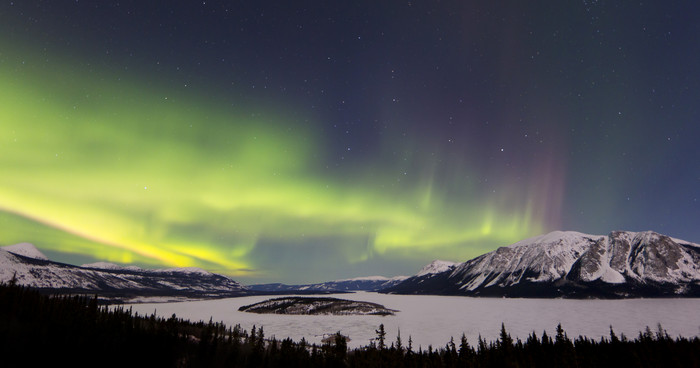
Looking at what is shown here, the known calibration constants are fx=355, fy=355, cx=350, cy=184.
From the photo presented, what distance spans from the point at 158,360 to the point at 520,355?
122 meters

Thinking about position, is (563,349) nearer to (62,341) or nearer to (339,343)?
(339,343)

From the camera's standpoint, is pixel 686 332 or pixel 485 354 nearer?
pixel 485 354

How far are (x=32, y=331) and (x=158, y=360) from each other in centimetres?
3706

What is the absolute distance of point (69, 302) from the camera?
150 m

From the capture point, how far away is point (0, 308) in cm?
11569

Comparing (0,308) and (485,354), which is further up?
(0,308)

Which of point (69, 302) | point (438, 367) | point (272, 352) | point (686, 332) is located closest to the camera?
point (438, 367)

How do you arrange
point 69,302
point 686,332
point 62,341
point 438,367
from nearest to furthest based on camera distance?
1. point 62,341
2. point 438,367
3. point 69,302
4. point 686,332

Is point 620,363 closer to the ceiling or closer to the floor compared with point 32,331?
closer to the floor

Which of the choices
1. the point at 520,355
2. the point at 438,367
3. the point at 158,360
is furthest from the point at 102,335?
the point at 520,355

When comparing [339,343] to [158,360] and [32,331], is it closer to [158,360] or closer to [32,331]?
[158,360]

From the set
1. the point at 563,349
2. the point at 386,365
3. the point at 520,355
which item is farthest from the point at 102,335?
the point at 563,349

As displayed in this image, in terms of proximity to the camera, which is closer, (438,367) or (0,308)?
(438,367)

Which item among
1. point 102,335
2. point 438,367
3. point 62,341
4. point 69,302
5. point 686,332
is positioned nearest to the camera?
point 62,341
